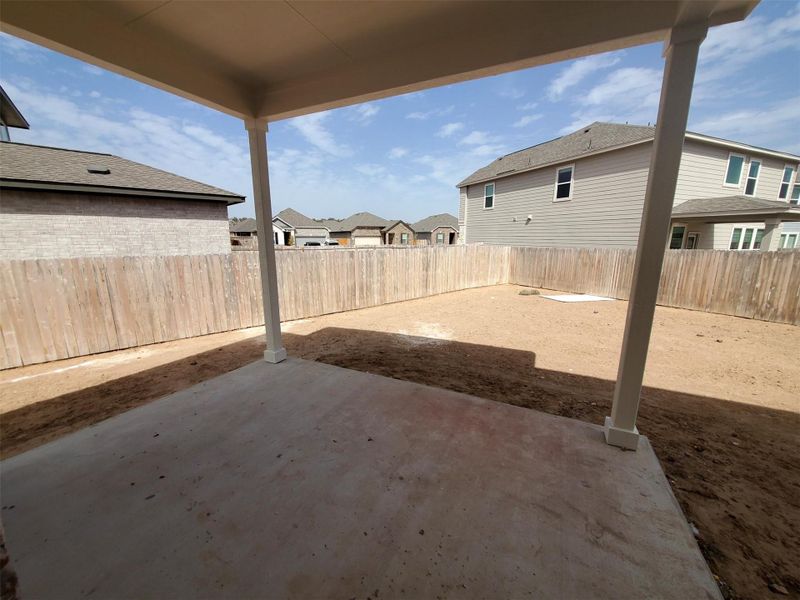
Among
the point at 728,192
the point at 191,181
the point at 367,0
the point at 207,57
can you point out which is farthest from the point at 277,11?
the point at 728,192

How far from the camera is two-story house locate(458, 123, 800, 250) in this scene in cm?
1002

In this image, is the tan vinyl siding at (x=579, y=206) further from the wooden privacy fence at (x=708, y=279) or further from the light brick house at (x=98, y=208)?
the light brick house at (x=98, y=208)

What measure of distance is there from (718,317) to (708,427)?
629 centimetres

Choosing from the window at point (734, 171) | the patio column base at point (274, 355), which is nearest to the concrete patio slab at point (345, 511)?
the patio column base at point (274, 355)

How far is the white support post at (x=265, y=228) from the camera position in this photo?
133 inches

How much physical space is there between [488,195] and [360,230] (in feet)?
86.9

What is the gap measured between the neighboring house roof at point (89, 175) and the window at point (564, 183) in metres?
12.3

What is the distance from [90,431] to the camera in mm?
2533

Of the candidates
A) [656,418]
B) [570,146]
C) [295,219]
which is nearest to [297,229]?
[295,219]

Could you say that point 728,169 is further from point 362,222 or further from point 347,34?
point 362,222

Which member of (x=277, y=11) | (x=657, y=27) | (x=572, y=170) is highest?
(x=572, y=170)

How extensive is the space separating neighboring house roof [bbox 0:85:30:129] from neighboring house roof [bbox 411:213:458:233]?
3490 cm

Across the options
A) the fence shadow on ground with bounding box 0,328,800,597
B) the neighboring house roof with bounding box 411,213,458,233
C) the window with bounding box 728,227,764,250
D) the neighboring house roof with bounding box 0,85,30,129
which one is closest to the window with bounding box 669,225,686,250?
the window with bounding box 728,227,764,250

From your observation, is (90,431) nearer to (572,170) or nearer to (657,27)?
(657,27)
